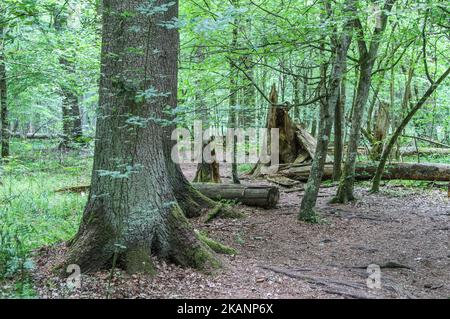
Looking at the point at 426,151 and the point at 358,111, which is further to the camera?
the point at 426,151

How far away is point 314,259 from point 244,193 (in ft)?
11.3

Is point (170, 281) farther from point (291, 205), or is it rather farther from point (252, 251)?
point (291, 205)

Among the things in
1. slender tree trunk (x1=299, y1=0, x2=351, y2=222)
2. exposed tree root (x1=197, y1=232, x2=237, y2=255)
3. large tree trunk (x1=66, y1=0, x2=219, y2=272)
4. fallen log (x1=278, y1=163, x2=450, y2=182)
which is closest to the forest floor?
exposed tree root (x1=197, y1=232, x2=237, y2=255)

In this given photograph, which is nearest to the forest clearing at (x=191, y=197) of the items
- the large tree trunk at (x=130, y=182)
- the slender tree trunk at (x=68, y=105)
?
the large tree trunk at (x=130, y=182)

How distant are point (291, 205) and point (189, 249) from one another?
5.38 meters

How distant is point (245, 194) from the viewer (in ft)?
31.3

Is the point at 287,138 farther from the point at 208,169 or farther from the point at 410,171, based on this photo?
the point at 208,169

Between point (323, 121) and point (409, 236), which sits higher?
point (323, 121)

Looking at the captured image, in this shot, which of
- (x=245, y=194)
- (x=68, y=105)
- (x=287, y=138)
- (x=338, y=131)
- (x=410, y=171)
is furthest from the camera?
(x=287, y=138)

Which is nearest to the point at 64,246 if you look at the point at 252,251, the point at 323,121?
the point at 252,251

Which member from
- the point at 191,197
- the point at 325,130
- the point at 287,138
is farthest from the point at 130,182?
the point at 287,138

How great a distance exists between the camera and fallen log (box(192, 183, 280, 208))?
9.44 m

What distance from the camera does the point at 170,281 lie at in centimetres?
457
